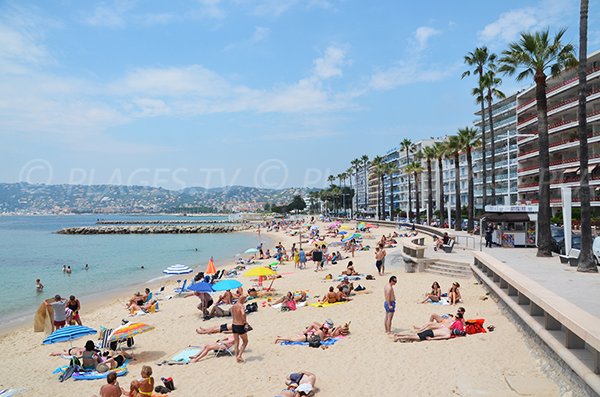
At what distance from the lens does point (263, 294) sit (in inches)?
733

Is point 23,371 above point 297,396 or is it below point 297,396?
below

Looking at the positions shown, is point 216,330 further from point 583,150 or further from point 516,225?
point 516,225

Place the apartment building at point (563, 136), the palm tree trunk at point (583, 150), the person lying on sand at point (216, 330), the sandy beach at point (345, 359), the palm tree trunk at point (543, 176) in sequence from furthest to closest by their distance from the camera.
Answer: the apartment building at point (563, 136) → the palm tree trunk at point (543, 176) → the palm tree trunk at point (583, 150) → the person lying on sand at point (216, 330) → the sandy beach at point (345, 359)

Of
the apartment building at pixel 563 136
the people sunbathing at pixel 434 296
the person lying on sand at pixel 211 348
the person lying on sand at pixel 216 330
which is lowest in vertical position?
the person lying on sand at pixel 216 330

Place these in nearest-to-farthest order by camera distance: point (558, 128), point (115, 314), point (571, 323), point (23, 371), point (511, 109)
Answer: point (571, 323)
point (23, 371)
point (115, 314)
point (558, 128)
point (511, 109)

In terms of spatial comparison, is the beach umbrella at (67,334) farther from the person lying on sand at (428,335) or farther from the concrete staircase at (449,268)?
the concrete staircase at (449,268)

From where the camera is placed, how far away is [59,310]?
13.6 metres

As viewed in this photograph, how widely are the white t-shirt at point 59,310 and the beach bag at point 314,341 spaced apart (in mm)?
8088

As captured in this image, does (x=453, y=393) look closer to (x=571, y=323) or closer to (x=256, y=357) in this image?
(x=571, y=323)

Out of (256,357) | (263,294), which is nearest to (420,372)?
(256,357)

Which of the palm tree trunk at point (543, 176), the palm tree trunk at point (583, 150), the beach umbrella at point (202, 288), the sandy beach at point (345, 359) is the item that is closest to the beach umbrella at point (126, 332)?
the sandy beach at point (345, 359)

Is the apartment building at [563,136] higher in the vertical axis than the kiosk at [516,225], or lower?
higher

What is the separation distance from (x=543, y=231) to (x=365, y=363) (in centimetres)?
1288

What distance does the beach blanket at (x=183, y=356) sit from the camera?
33.7 ft
